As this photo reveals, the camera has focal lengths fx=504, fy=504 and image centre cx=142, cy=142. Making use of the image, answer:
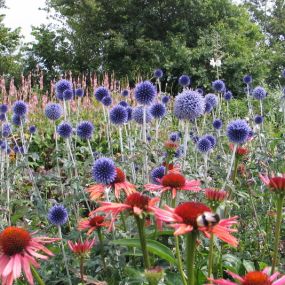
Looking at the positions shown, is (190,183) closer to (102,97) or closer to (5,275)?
(5,275)

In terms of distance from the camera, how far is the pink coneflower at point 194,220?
0.94 metres

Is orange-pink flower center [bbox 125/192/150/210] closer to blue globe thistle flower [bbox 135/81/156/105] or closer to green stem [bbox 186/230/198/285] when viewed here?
green stem [bbox 186/230/198/285]

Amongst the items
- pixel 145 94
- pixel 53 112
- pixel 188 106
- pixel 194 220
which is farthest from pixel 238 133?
pixel 53 112

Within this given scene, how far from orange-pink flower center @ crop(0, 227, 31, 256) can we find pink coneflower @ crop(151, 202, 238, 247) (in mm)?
363

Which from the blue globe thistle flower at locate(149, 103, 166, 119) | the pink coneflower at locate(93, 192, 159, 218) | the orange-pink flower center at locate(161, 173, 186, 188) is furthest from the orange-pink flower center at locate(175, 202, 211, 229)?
the blue globe thistle flower at locate(149, 103, 166, 119)

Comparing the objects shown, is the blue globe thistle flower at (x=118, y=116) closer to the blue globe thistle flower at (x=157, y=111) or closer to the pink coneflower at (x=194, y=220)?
the blue globe thistle flower at (x=157, y=111)

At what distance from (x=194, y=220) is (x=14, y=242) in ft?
1.57

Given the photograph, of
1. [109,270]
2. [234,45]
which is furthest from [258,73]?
[109,270]

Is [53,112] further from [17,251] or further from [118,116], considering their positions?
[17,251]

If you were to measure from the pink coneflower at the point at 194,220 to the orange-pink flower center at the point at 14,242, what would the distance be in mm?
363

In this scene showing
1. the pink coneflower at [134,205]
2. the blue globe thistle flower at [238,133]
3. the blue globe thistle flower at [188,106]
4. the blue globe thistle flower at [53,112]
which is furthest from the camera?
the blue globe thistle flower at [53,112]

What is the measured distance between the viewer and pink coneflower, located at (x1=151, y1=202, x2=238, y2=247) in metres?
0.94

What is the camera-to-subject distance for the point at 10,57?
1912 cm

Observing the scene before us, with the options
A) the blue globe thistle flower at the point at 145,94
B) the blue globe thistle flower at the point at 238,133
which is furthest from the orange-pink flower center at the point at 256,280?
the blue globe thistle flower at the point at 145,94
